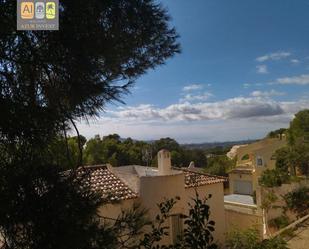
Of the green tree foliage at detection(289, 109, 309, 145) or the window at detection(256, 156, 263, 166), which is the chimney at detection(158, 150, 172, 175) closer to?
the window at detection(256, 156, 263, 166)

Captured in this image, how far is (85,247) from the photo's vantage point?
2.77m

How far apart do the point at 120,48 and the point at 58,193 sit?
5.84 ft

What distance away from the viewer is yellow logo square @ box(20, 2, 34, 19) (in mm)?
3223

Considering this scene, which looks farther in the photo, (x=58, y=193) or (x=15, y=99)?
(x=15, y=99)

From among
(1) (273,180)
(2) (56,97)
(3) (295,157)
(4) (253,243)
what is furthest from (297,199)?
(2) (56,97)

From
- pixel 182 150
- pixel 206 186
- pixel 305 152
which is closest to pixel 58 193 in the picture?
pixel 206 186

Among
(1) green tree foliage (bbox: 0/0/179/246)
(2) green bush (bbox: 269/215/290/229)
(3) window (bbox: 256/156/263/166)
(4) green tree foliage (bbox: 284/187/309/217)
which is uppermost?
(1) green tree foliage (bbox: 0/0/179/246)

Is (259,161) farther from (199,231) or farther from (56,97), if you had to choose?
(56,97)

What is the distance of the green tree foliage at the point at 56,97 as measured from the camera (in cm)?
266

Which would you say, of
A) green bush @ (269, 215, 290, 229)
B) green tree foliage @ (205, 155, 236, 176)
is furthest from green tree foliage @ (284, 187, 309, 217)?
green tree foliage @ (205, 155, 236, 176)

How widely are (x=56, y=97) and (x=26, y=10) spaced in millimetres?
937

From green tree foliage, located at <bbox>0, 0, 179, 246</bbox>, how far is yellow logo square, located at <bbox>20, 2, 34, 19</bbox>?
0.37 feet

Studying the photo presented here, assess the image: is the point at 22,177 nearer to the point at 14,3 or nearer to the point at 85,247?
the point at 85,247

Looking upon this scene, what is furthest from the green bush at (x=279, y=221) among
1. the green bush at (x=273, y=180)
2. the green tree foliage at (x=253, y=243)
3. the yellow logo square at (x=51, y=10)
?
the yellow logo square at (x=51, y=10)
